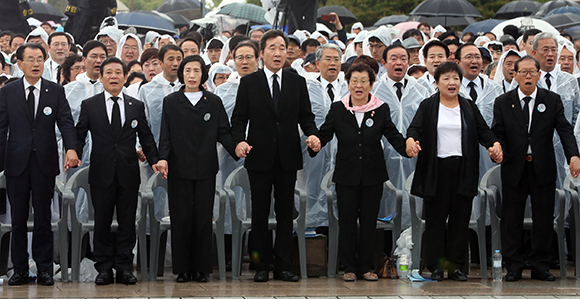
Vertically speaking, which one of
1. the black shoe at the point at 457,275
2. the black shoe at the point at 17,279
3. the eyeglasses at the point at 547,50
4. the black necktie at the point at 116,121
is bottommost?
the black shoe at the point at 17,279

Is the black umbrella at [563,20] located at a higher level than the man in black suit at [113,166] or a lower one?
higher

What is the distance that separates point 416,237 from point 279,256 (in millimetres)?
1234

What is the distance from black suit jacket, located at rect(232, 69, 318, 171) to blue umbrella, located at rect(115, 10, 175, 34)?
1132cm

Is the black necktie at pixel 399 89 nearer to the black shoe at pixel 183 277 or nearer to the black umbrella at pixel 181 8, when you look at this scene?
the black shoe at pixel 183 277

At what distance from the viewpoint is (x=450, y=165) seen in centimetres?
713

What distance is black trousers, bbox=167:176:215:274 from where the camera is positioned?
23.0 ft

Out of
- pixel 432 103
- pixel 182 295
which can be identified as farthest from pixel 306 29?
pixel 182 295

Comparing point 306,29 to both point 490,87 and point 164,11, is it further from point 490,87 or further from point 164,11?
point 164,11

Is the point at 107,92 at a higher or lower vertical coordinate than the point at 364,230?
higher

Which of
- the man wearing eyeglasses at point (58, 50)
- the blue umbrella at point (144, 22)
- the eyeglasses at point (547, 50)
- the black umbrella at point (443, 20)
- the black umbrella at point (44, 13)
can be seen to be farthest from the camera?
the black umbrella at point (44, 13)

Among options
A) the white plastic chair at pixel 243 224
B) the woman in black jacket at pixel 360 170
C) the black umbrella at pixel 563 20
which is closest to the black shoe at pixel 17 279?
the white plastic chair at pixel 243 224

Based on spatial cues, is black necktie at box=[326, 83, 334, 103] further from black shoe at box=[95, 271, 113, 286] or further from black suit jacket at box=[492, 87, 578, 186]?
black shoe at box=[95, 271, 113, 286]

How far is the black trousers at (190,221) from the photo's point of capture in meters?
7.00

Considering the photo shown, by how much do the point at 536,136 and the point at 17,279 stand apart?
4580 millimetres
